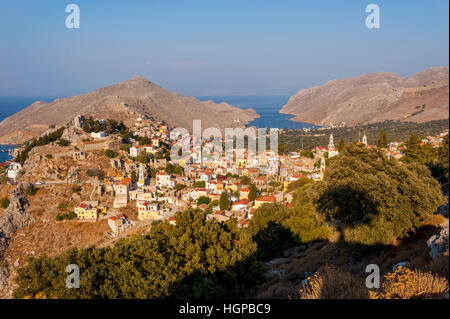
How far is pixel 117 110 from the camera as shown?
173 ft

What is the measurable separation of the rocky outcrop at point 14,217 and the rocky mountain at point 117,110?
25.6m

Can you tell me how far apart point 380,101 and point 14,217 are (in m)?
74.2

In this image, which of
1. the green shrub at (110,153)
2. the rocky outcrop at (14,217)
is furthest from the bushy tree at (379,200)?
the green shrub at (110,153)

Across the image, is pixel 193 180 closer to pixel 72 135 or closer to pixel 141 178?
pixel 141 178

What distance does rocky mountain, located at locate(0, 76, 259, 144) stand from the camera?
55.9 m

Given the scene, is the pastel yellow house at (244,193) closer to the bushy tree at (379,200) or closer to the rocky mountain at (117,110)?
the bushy tree at (379,200)

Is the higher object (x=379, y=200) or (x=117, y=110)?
(x=117, y=110)

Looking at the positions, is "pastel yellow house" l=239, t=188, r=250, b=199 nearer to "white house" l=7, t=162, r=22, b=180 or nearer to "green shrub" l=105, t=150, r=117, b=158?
"green shrub" l=105, t=150, r=117, b=158

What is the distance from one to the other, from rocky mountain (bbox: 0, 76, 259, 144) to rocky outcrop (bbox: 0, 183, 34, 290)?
1006 inches

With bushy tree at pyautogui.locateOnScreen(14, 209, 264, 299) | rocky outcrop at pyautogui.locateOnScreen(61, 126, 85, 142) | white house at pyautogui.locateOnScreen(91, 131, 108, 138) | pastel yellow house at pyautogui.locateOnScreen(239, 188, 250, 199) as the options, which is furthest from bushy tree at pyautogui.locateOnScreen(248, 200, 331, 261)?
white house at pyautogui.locateOnScreen(91, 131, 108, 138)

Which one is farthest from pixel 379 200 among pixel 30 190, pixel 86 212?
pixel 30 190

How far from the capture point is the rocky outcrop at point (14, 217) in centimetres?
2133

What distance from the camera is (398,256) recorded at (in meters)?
5.47
